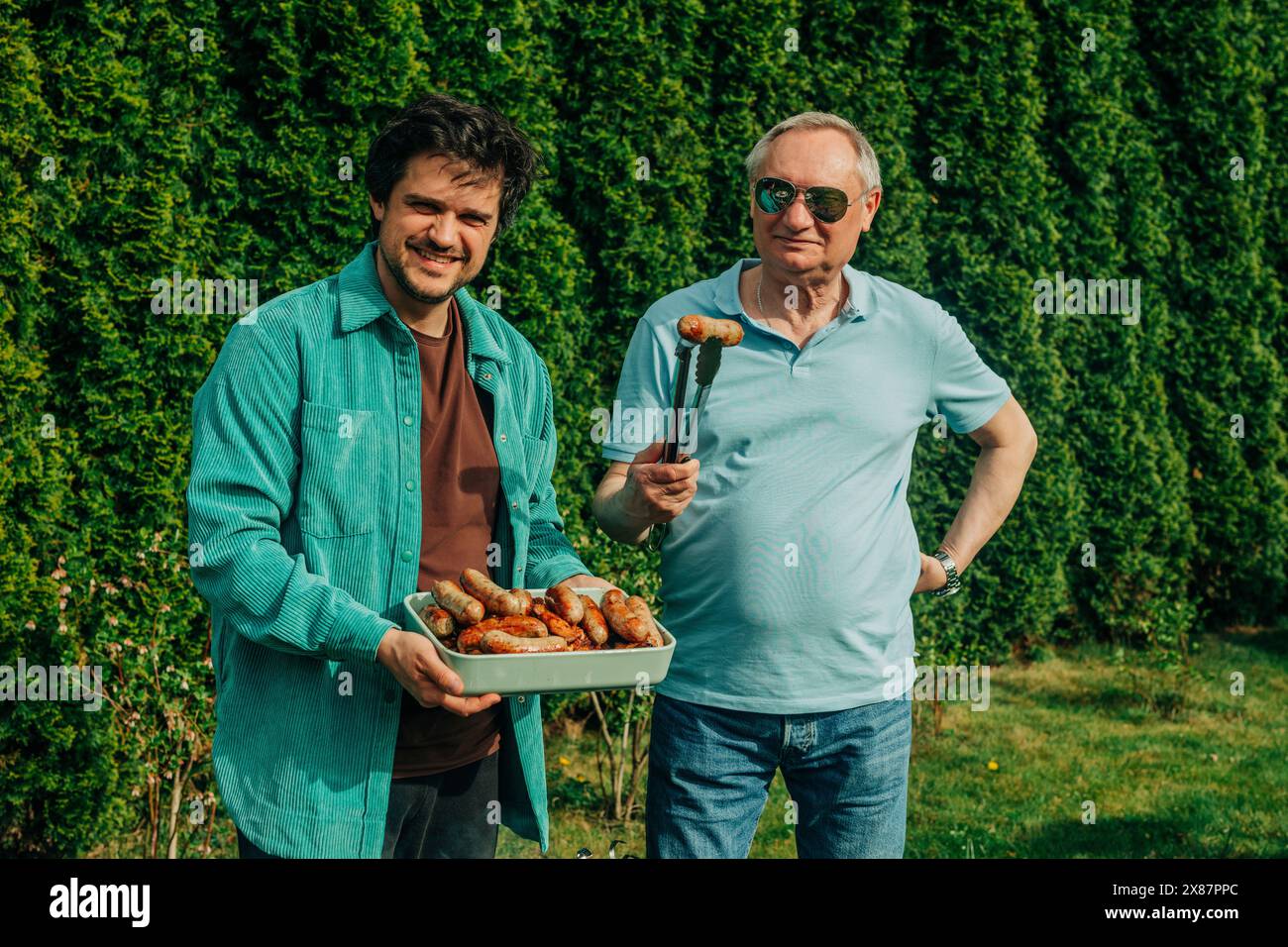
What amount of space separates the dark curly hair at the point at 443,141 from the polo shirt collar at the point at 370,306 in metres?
0.14

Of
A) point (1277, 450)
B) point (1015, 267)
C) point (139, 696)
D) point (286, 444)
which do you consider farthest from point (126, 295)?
point (1277, 450)

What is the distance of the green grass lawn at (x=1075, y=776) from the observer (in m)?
4.62

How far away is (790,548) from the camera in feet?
8.71

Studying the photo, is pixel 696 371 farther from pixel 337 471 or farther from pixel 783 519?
pixel 337 471

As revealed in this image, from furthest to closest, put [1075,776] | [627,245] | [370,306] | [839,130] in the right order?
[627,245] → [1075,776] → [839,130] → [370,306]

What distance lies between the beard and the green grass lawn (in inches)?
Result: 103

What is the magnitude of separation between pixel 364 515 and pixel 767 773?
109 cm

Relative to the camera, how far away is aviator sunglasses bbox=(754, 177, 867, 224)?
266 cm

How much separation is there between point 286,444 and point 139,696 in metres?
2.41

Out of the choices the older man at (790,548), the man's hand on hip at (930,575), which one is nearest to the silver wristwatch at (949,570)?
the man's hand on hip at (930,575)

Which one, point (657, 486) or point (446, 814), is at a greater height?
point (657, 486)

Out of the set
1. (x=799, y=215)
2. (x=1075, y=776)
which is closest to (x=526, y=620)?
(x=799, y=215)

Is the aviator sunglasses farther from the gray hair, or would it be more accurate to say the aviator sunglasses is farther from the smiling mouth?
the smiling mouth

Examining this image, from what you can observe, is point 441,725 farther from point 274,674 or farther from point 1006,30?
point 1006,30
